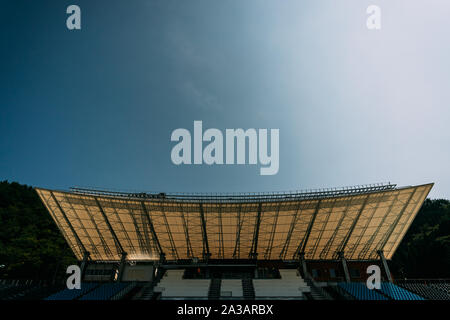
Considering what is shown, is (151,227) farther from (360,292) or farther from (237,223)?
(360,292)

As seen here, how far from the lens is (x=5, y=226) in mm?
42281

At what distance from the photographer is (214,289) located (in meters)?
31.6

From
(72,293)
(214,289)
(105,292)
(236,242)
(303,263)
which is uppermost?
(236,242)

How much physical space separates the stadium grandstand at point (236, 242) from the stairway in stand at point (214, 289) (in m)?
0.13

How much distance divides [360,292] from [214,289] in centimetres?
1770

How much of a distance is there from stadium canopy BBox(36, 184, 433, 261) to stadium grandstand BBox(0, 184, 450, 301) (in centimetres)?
13

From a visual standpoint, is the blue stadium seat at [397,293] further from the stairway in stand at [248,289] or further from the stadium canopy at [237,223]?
→ the stairway in stand at [248,289]

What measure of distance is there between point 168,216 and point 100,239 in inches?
471

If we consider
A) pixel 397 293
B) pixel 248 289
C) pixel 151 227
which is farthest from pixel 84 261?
pixel 397 293

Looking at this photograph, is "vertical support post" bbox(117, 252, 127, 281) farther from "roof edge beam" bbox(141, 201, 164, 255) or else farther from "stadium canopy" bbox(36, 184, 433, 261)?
"roof edge beam" bbox(141, 201, 164, 255)

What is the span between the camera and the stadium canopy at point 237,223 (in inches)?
1147

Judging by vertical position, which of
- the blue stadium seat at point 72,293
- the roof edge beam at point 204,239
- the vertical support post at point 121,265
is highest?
the roof edge beam at point 204,239

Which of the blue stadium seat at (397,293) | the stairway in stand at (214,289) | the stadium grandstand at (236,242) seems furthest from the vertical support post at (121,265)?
the blue stadium seat at (397,293)
